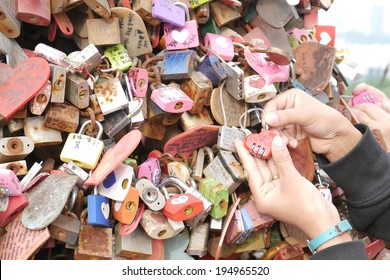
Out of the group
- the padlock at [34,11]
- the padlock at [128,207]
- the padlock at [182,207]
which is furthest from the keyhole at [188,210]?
the padlock at [34,11]

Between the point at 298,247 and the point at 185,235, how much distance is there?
0.92 ft

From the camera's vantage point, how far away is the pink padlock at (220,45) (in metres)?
1.35

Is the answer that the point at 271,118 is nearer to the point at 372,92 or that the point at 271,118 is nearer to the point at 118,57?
the point at 118,57

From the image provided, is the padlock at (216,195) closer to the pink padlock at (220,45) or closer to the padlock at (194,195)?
the padlock at (194,195)

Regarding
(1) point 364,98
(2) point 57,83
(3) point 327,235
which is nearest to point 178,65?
(2) point 57,83

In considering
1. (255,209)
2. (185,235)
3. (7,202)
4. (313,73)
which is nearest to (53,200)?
(7,202)

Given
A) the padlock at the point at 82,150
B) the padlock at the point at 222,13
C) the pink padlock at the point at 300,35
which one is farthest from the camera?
the pink padlock at the point at 300,35

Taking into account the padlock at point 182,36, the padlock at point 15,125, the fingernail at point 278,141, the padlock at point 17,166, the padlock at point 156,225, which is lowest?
the padlock at point 156,225

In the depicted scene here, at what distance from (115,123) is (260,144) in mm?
332

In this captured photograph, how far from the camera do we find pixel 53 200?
1.06 metres

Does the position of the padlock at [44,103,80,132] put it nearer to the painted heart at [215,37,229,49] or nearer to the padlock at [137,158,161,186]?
the padlock at [137,158,161,186]

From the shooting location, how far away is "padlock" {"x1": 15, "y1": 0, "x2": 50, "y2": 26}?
1.18 metres

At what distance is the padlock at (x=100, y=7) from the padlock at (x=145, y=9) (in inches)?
3.0

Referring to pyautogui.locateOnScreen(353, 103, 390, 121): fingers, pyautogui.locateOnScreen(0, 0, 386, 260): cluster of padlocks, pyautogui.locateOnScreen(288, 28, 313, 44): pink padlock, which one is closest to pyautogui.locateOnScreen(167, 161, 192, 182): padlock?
pyautogui.locateOnScreen(0, 0, 386, 260): cluster of padlocks
